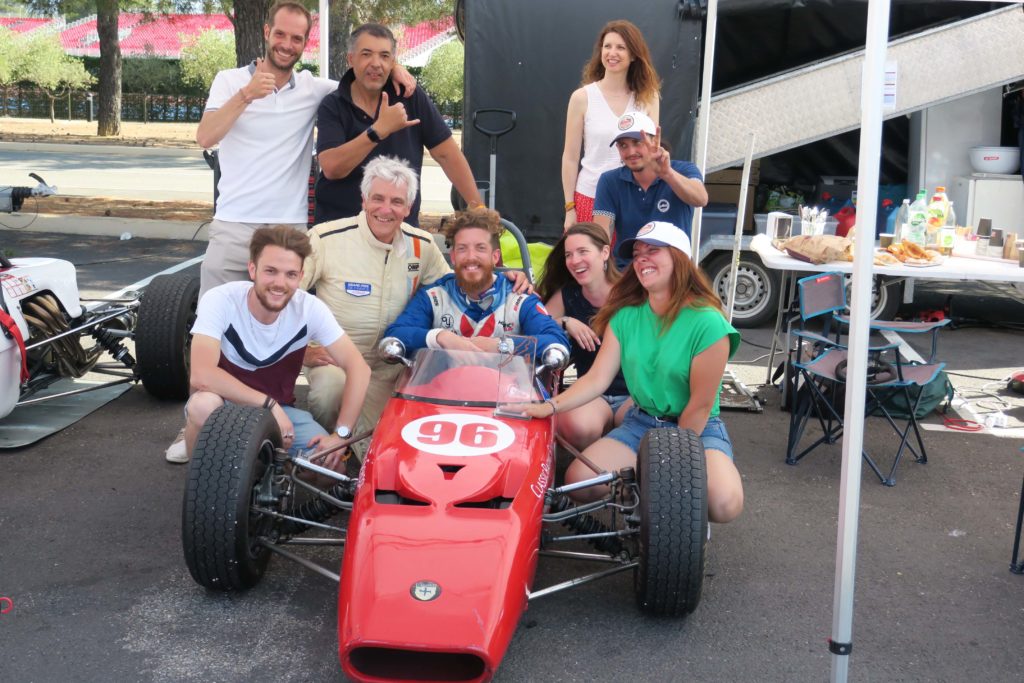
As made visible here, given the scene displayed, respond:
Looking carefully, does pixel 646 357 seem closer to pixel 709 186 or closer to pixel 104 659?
pixel 104 659

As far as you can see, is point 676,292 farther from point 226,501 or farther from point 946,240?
point 946,240

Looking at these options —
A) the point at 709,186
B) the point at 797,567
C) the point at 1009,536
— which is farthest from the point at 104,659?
the point at 709,186

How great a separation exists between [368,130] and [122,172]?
16734mm

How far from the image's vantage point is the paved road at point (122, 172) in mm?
16719

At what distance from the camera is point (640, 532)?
3527mm

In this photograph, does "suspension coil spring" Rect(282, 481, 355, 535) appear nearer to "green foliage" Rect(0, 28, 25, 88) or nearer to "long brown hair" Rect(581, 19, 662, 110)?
"long brown hair" Rect(581, 19, 662, 110)

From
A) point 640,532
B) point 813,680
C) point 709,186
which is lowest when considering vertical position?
point 813,680

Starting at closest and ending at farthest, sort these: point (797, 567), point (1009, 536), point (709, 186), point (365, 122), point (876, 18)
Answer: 1. point (876, 18)
2. point (797, 567)
3. point (1009, 536)
4. point (365, 122)
5. point (709, 186)

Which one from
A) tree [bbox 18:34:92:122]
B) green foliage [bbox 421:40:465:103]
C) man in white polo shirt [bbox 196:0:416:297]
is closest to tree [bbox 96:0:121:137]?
tree [bbox 18:34:92:122]

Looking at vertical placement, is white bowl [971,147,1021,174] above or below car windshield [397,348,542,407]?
above

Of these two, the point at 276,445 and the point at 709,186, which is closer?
the point at 276,445

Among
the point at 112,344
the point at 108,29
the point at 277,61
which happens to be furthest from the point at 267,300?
the point at 108,29

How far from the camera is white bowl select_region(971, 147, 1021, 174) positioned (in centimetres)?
824

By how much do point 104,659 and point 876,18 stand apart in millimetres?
2980
